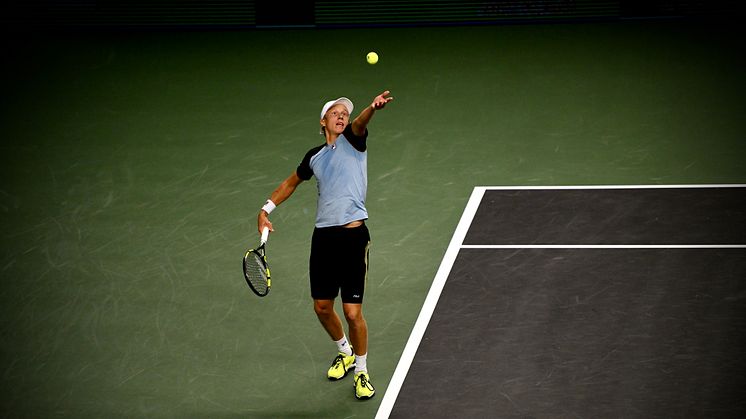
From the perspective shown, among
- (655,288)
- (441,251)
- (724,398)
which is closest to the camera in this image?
(724,398)

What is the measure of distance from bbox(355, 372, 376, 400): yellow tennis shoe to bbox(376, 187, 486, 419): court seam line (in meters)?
0.10

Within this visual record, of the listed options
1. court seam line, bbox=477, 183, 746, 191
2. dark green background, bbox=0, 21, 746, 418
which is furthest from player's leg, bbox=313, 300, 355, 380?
court seam line, bbox=477, 183, 746, 191

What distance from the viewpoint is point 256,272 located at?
8398mm

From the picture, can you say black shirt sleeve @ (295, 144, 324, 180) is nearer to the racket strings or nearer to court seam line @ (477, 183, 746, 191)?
the racket strings

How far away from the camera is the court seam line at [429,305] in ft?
26.7

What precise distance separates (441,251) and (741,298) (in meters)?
Result: 2.55

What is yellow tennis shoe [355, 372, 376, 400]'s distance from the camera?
8.12 meters

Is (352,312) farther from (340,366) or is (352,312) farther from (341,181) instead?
(341,181)

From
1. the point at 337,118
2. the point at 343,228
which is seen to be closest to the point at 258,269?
the point at 343,228

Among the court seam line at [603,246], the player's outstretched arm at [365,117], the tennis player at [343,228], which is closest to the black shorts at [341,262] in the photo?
the tennis player at [343,228]

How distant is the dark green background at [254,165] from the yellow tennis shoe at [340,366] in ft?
0.25

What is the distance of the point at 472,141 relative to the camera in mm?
12719

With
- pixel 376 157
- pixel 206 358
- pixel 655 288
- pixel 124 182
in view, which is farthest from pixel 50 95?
pixel 655 288

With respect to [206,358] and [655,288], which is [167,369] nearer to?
[206,358]
